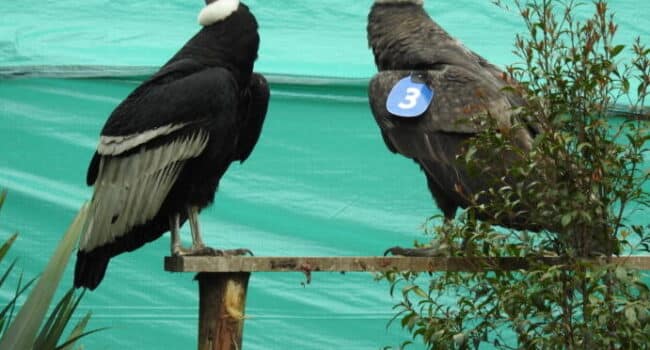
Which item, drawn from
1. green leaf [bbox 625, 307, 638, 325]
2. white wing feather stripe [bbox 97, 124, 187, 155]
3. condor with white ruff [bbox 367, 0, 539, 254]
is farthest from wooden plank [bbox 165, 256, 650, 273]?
white wing feather stripe [bbox 97, 124, 187, 155]

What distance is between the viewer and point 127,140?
4.11 m

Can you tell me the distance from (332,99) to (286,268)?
61.6 inches

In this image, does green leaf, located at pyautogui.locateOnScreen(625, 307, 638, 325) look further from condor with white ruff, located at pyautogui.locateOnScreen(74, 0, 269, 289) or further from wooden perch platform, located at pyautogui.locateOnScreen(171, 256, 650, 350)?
condor with white ruff, located at pyautogui.locateOnScreen(74, 0, 269, 289)

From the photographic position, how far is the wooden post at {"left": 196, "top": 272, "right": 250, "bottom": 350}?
12.2ft

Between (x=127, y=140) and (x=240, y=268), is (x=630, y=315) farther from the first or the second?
(x=127, y=140)

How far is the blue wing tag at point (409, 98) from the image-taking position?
13.6 feet

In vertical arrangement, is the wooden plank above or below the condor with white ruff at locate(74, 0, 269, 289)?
below

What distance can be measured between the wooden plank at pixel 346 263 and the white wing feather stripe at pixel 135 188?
393 millimetres

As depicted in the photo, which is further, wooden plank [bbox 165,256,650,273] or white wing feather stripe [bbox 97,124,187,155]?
white wing feather stripe [bbox 97,124,187,155]

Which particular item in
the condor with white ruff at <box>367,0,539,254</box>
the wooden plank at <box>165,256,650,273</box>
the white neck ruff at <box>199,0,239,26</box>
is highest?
the white neck ruff at <box>199,0,239,26</box>

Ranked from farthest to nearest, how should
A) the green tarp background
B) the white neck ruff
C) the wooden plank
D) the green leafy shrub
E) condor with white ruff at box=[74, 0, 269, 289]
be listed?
the green tarp background
the white neck ruff
condor with white ruff at box=[74, 0, 269, 289]
the wooden plank
the green leafy shrub

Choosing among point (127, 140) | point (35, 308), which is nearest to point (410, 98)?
point (127, 140)

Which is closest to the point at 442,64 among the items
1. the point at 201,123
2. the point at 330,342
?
the point at 201,123

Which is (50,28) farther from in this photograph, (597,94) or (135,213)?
(597,94)
